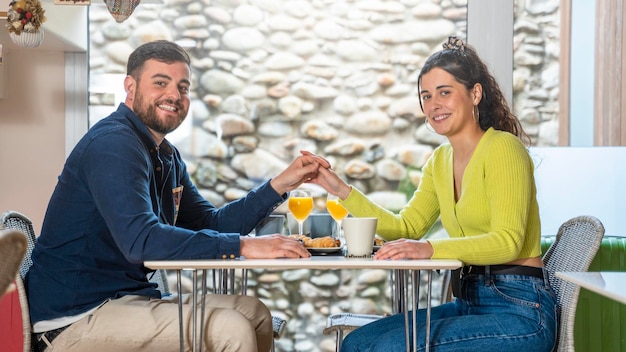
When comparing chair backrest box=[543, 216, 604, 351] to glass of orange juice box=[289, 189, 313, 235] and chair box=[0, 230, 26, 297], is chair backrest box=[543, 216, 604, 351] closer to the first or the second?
glass of orange juice box=[289, 189, 313, 235]

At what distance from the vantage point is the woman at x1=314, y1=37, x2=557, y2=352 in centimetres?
228

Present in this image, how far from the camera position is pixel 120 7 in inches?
134

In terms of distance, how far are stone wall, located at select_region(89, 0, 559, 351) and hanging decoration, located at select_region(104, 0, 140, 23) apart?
26.7 inches

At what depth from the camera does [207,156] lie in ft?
13.6

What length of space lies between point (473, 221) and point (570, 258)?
1.00 ft

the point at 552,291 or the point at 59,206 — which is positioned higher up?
the point at 59,206

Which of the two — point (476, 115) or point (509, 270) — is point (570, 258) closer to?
point (509, 270)

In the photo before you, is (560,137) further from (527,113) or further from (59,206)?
(59,206)

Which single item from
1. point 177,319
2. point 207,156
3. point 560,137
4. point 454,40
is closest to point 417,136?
point 560,137

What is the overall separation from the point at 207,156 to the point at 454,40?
69.2 inches

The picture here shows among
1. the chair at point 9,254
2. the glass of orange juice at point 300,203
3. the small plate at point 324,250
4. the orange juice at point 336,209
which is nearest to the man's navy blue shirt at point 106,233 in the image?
the small plate at point 324,250

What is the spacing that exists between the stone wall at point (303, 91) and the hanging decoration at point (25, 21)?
31.6 inches

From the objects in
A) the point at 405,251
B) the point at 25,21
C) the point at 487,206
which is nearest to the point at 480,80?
the point at 487,206

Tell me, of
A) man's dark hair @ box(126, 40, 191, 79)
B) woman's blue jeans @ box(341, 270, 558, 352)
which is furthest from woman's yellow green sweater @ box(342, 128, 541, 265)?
man's dark hair @ box(126, 40, 191, 79)
